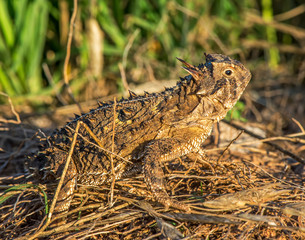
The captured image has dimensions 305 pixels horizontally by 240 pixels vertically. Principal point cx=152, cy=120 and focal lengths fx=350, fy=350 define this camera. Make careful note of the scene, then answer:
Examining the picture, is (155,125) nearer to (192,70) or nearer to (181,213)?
(192,70)

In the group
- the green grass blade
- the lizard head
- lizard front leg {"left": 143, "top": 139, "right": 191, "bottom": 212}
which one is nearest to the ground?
lizard front leg {"left": 143, "top": 139, "right": 191, "bottom": 212}

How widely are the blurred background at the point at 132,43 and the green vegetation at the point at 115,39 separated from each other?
0.06 ft

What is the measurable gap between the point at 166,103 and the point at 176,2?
4.48 meters

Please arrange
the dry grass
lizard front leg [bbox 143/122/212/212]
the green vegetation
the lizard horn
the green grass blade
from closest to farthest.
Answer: the dry grass < lizard front leg [bbox 143/122/212/212] < the lizard horn < the green grass blade < the green vegetation

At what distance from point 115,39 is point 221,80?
4.27 m

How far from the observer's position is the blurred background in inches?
262

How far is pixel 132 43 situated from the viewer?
721 cm

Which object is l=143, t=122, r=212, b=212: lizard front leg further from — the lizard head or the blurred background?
the blurred background

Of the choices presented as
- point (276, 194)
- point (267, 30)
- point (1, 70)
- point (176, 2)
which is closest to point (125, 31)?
point (176, 2)

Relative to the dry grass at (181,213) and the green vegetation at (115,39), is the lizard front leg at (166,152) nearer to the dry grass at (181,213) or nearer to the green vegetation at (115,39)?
the dry grass at (181,213)

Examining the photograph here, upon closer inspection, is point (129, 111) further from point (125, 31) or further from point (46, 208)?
point (125, 31)

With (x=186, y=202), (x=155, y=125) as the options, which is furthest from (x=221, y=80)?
(x=186, y=202)

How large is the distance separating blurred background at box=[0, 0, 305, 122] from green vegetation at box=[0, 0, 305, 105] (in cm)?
2

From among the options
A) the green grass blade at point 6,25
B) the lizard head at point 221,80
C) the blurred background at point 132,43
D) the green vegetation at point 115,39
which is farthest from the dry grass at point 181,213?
the green grass blade at point 6,25
